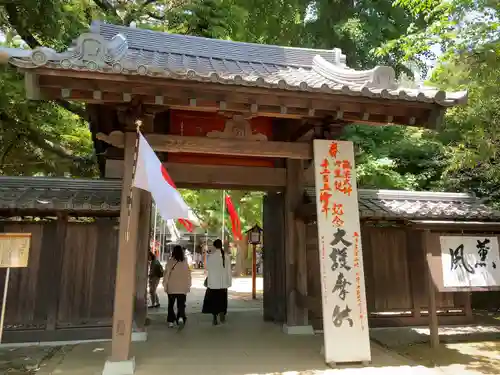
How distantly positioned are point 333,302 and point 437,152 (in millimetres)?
9229

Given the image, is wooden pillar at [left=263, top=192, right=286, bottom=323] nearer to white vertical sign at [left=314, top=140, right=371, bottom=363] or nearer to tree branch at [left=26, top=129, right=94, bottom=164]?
white vertical sign at [left=314, top=140, right=371, bottom=363]

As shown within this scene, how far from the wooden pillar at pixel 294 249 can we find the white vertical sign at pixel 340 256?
1.94 metres

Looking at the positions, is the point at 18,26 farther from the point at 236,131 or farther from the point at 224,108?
the point at 224,108

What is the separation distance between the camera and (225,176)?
792 cm

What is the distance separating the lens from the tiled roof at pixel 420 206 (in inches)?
331

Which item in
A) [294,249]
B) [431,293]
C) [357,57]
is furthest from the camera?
[357,57]

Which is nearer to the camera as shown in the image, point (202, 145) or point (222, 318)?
point (202, 145)

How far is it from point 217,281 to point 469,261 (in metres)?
5.10

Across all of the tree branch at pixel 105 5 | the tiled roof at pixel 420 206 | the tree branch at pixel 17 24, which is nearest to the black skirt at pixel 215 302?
the tiled roof at pixel 420 206

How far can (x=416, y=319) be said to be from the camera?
8.64 meters

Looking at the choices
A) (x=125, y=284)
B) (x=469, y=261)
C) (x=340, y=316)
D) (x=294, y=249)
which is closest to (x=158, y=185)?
(x=125, y=284)

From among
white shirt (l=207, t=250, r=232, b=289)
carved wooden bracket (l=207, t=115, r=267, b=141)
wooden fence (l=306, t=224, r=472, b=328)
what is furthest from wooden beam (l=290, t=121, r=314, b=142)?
white shirt (l=207, t=250, r=232, b=289)

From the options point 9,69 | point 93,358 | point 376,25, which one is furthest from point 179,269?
point 376,25

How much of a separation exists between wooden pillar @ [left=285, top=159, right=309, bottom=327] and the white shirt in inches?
63.5
